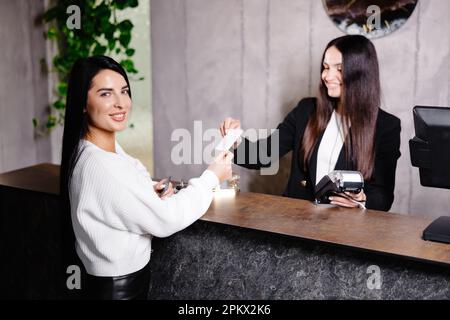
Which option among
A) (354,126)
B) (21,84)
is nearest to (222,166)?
(354,126)

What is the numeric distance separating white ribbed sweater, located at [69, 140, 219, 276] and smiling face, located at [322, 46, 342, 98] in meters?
1.14

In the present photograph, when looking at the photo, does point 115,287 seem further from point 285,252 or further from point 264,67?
point 264,67

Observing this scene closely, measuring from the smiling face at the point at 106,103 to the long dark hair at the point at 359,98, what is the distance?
1.24 meters

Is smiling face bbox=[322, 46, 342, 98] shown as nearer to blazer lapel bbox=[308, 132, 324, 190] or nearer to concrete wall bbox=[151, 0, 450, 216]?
blazer lapel bbox=[308, 132, 324, 190]

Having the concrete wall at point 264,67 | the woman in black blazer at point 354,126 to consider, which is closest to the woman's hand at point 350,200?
the woman in black blazer at point 354,126

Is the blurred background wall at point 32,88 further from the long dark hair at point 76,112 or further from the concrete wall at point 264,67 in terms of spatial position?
the long dark hair at point 76,112

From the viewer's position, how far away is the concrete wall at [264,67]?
3.31 metres

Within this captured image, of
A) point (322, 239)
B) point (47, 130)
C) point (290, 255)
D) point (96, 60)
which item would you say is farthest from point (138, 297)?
point (47, 130)

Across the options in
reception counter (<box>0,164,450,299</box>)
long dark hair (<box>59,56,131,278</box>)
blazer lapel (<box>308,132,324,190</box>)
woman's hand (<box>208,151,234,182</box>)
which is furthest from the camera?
A: blazer lapel (<box>308,132,324,190</box>)

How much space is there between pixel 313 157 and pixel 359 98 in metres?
0.40

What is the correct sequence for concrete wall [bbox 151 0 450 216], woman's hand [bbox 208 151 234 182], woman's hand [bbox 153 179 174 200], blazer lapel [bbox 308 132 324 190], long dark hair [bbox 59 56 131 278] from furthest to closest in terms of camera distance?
concrete wall [bbox 151 0 450 216] < blazer lapel [bbox 308 132 324 190] < woman's hand [bbox 153 179 174 200] < woman's hand [bbox 208 151 234 182] < long dark hair [bbox 59 56 131 278]

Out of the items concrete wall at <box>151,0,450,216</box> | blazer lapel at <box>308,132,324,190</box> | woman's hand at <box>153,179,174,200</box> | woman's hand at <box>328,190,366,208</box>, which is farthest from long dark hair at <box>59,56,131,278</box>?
concrete wall at <box>151,0,450,216</box>

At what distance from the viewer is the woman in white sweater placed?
179 centimetres
